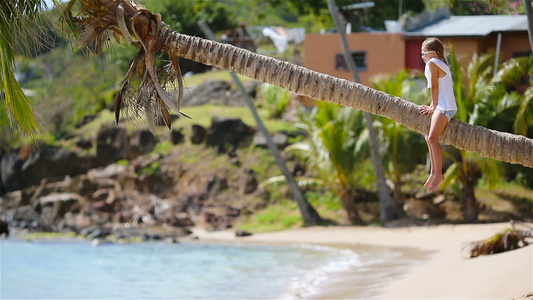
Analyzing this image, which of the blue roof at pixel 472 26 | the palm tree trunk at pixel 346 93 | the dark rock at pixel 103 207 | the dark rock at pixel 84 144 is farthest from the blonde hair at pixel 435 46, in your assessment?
the dark rock at pixel 84 144

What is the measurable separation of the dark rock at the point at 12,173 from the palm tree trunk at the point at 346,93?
25.0 m

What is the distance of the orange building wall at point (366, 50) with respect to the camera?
30.0 metres

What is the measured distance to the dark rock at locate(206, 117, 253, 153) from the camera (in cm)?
3023

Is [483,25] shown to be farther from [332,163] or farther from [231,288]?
[231,288]

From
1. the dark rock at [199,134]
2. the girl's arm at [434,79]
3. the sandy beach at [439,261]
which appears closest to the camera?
the girl's arm at [434,79]

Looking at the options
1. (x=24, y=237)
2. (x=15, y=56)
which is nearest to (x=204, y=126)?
(x=24, y=237)

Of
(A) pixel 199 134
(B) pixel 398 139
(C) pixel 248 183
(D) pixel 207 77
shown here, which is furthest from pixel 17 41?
(D) pixel 207 77

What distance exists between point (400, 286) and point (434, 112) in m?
4.95

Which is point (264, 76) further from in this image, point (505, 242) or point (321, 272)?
point (321, 272)

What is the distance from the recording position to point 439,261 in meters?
14.6

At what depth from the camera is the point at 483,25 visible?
91.6ft

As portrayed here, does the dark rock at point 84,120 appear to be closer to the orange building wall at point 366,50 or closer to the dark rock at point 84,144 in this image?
the dark rock at point 84,144

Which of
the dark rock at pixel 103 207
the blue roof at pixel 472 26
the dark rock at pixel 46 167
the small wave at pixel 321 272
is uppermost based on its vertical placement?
the blue roof at pixel 472 26

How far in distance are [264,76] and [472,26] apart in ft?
70.7
